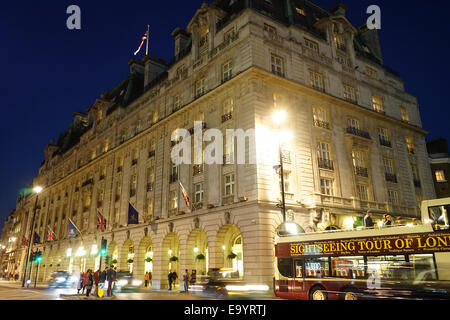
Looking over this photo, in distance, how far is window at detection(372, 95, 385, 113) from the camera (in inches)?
1458

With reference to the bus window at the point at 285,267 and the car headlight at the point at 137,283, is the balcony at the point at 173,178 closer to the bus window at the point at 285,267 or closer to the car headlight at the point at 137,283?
the car headlight at the point at 137,283

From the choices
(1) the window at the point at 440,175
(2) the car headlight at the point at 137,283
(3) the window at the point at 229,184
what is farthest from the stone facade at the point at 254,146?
(1) the window at the point at 440,175

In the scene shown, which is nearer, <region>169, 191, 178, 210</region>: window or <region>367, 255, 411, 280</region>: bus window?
<region>367, 255, 411, 280</region>: bus window

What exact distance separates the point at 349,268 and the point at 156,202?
22424mm

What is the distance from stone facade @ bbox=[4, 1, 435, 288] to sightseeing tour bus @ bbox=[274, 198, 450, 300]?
5.80m

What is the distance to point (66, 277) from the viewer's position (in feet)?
125

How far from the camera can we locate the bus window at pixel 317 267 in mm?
16234

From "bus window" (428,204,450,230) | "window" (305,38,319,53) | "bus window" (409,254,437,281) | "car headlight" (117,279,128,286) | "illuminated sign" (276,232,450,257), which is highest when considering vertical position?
"window" (305,38,319,53)

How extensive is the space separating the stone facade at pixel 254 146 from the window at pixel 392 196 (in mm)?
139

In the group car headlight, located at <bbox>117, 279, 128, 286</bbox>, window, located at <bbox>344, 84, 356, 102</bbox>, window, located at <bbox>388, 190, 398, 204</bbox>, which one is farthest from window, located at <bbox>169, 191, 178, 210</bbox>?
window, located at <bbox>388, 190, 398, 204</bbox>

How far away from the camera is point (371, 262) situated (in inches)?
583

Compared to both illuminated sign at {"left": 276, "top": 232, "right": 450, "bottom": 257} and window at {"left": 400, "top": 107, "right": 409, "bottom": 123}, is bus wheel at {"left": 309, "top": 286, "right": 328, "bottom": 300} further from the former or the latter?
window at {"left": 400, "top": 107, "right": 409, "bottom": 123}

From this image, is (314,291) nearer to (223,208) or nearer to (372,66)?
(223,208)

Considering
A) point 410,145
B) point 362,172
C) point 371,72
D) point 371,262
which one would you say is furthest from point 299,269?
point 371,72
